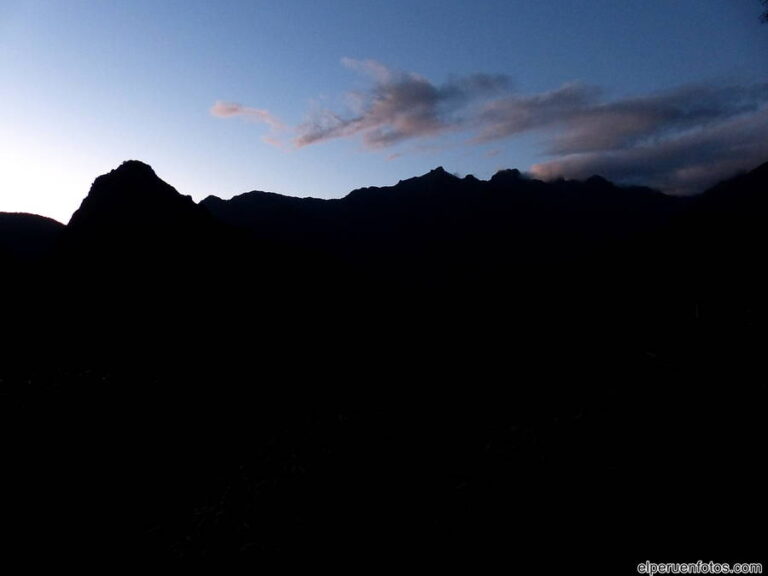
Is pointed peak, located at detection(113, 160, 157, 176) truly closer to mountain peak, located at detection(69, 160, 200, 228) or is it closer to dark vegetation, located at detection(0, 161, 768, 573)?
mountain peak, located at detection(69, 160, 200, 228)

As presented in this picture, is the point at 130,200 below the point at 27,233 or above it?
above

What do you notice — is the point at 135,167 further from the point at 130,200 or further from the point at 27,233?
the point at 27,233

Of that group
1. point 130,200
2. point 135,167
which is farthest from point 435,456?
point 135,167

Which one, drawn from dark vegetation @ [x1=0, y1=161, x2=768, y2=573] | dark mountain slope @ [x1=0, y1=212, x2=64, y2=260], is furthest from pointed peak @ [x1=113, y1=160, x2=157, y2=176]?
dark vegetation @ [x1=0, y1=161, x2=768, y2=573]

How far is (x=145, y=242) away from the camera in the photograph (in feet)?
300

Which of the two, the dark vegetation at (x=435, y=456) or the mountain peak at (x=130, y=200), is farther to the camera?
the mountain peak at (x=130, y=200)

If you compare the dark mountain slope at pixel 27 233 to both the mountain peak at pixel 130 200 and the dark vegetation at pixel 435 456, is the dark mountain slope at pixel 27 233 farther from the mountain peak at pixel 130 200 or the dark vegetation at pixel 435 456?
the dark vegetation at pixel 435 456

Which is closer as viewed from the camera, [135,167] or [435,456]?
[435,456]

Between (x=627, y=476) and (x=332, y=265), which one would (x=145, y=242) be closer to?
(x=332, y=265)

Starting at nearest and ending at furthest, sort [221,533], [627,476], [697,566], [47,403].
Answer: [697,566] → [627,476] → [221,533] → [47,403]

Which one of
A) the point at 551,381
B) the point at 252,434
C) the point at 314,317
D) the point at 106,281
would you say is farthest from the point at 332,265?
the point at 551,381

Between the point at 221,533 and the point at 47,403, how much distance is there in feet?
34.0

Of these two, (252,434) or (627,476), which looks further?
(252,434)

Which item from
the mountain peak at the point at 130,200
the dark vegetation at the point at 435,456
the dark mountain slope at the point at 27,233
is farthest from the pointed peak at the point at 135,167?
the dark vegetation at the point at 435,456
